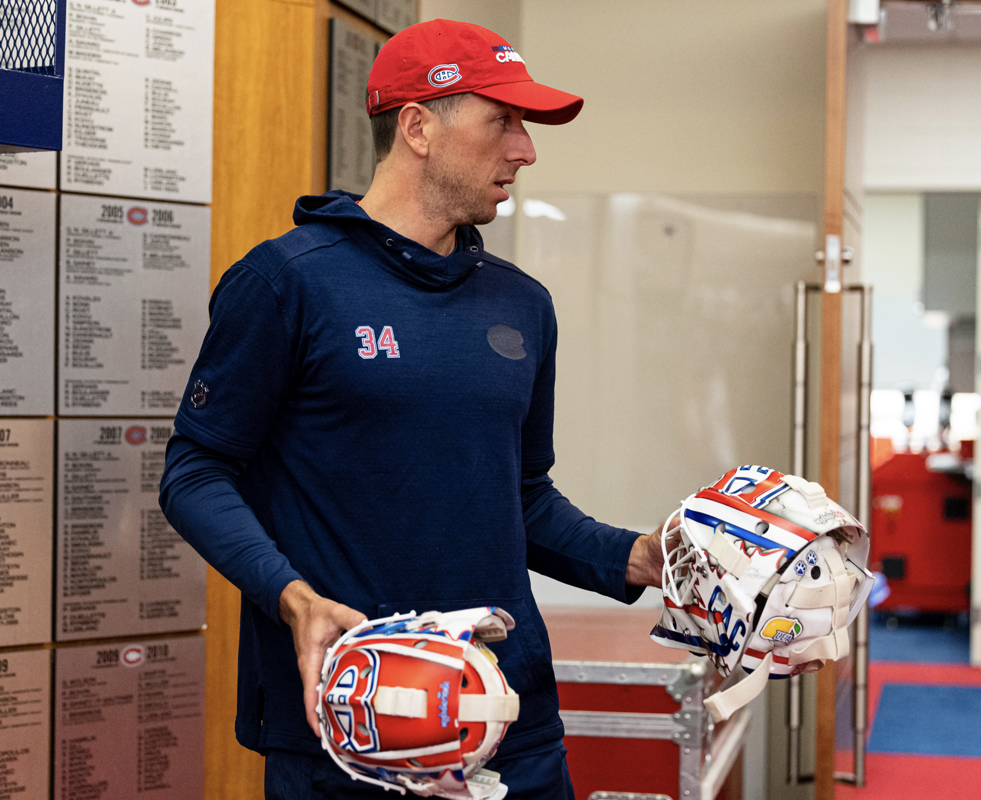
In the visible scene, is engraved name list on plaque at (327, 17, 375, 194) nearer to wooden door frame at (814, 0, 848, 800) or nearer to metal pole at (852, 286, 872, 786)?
wooden door frame at (814, 0, 848, 800)

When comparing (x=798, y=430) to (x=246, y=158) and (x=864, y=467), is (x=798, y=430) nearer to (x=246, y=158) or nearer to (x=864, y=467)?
(x=864, y=467)

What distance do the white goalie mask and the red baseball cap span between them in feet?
1.69

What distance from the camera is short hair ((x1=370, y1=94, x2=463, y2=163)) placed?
1390 mm

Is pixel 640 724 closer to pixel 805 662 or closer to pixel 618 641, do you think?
pixel 618 641

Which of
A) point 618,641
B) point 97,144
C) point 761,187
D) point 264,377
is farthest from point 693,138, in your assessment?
point 264,377

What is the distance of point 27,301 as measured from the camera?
6.69 feet

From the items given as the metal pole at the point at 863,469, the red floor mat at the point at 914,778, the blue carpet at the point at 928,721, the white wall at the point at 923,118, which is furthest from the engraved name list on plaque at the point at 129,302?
the white wall at the point at 923,118

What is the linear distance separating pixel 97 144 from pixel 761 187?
8.32ft

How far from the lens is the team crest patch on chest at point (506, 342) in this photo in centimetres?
139

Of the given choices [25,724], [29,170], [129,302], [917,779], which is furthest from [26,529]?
[917,779]

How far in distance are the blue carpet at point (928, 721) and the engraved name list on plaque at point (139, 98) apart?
3.78 meters

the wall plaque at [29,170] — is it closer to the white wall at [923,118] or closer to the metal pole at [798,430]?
the metal pole at [798,430]

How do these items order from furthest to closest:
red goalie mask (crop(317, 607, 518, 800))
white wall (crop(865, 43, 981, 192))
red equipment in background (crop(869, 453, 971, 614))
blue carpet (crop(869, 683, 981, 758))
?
red equipment in background (crop(869, 453, 971, 614)) → white wall (crop(865, 43, 981, 192)) → blue carpet (crop(869, 683, 981, 758)) → red goalie mask (crop(317, 607, 518, 800))

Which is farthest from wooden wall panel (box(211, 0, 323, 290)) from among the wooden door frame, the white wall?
the white wall
